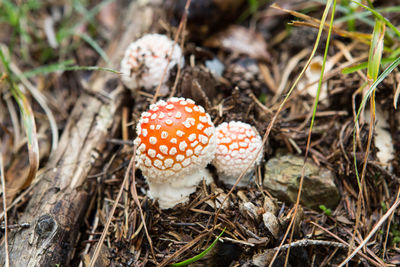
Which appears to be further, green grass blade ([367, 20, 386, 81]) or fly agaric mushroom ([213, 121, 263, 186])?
fly agaric mushroom ([213, 121, 263, 186])

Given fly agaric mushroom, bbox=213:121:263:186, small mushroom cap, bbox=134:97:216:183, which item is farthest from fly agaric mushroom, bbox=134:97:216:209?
fly agaric mushroom, bbox=213:121:263:186

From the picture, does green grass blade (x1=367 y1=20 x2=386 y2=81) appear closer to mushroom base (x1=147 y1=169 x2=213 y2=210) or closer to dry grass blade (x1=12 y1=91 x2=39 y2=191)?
mushroom base (x1=147 y1=169 x2=213 y2=210)

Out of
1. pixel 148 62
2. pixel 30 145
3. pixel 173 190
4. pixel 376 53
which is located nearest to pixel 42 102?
pixel 30 145

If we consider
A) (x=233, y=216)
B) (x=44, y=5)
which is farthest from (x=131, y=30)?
(x=233, y=216)

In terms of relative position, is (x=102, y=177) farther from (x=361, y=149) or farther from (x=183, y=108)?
(x=361, y=149)

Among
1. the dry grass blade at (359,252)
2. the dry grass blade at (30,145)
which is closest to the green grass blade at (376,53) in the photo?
the dry grass blade at (359,252)
